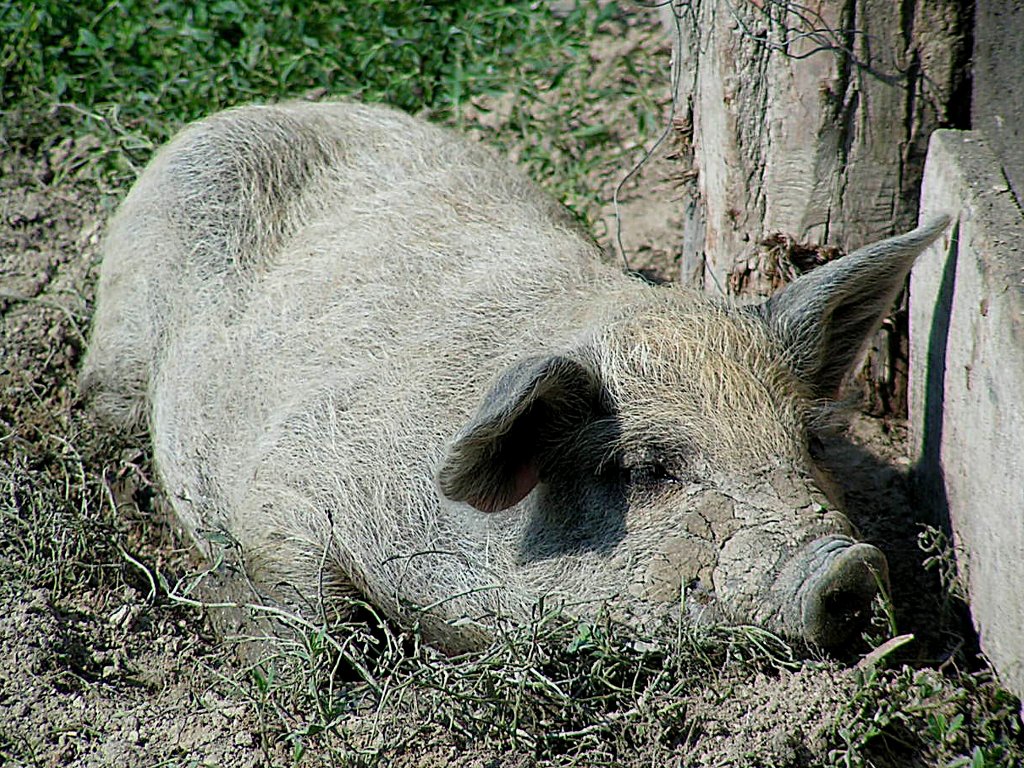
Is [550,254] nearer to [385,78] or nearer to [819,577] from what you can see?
[819,577]

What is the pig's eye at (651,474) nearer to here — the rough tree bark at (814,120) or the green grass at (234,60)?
the rough tree bark at (814,120)

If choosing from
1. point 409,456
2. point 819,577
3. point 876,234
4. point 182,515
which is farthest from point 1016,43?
point 182,515

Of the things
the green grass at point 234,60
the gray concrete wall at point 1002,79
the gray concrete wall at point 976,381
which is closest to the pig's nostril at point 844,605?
the gray concrete wall at point 976,381

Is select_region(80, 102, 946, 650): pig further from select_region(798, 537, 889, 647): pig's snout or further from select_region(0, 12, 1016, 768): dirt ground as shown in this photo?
select_region(0, 12, 1016, 768): dirt ground

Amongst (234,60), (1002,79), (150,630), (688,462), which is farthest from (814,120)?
(234,60)

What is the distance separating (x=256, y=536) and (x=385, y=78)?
295 cm

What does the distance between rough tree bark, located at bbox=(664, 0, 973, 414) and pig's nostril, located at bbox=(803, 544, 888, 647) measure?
141cm

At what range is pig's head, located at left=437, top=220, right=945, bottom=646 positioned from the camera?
291 centimetres

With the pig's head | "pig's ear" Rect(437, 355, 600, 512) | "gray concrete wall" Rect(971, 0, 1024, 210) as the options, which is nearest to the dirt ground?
the pig's head

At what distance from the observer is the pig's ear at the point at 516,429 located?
2982mm

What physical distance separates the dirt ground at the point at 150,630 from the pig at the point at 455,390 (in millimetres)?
185

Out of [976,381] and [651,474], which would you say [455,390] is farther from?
[976,381]

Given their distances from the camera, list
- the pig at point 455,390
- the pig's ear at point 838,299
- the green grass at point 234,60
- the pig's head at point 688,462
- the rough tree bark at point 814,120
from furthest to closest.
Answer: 1. the green grass at point 234,60
2. the rough tree bark at point 814,120
3. the pig's ear at point 838,299
4. the pig at point 455,390
5. the pig's head at point 688,462

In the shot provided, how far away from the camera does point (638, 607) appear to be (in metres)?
3.07
